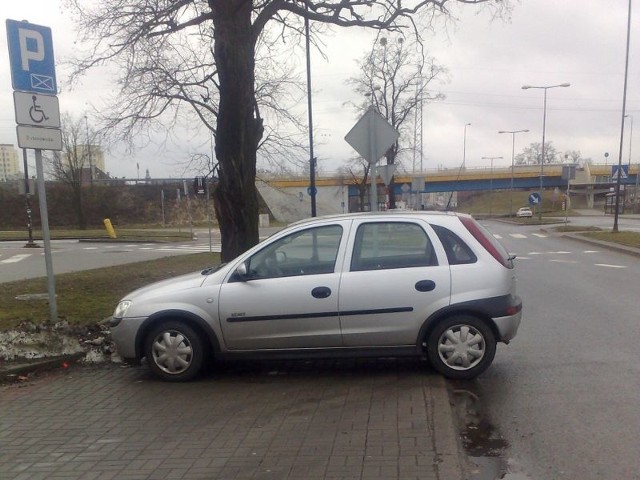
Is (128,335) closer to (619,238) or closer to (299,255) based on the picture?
(299,255)

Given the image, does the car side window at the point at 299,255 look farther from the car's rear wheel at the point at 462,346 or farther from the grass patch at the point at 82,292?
the grass patch at the point at 82,292

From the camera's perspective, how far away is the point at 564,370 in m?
6.26

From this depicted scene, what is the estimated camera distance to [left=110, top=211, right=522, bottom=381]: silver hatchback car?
5.80 metres

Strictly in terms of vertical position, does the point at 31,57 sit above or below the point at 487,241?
above

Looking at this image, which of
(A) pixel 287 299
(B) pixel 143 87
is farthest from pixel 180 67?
(A) pixel 287 299

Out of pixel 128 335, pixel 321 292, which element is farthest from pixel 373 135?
pixel 128 335

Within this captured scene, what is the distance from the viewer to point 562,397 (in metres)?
5.40

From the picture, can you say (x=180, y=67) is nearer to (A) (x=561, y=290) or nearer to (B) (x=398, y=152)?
(A) (x=561, y=290)

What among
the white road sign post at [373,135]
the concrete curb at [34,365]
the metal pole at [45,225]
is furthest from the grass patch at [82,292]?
the white road sign post at [373,135]

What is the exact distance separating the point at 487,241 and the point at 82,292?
7.94m

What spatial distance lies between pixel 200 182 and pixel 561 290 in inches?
618

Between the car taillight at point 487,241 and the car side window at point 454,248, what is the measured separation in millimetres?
164

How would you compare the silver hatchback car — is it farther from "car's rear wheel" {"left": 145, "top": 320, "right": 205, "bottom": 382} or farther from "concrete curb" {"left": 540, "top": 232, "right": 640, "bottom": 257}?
"concrete curb" {"left": 540, "top": 232, "right": 640, "bottom": 257}

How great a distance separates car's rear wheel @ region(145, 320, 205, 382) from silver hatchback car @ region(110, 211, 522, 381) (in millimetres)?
10
